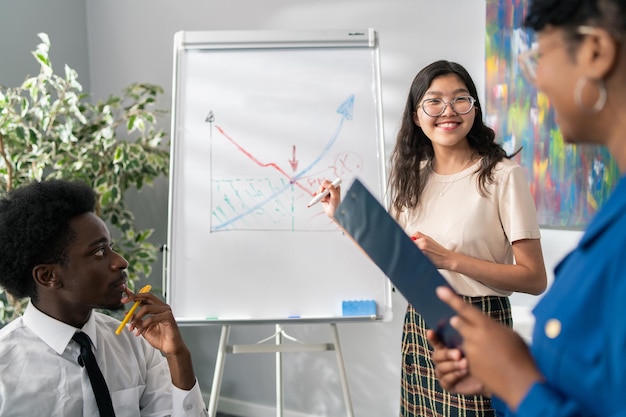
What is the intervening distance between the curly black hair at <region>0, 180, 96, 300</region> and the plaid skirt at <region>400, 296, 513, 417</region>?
2.83ft

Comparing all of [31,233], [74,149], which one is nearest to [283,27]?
[74,149]

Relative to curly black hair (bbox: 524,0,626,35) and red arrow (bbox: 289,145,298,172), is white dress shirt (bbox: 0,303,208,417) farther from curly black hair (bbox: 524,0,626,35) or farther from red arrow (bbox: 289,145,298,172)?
curly black hair (bbox: 524,0,626,35)

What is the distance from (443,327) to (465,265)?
614mm

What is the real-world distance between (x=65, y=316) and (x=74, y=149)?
55.6 inches

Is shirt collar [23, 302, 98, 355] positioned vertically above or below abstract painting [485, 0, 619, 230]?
below

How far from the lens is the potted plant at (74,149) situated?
2.62 meters

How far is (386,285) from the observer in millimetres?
2277

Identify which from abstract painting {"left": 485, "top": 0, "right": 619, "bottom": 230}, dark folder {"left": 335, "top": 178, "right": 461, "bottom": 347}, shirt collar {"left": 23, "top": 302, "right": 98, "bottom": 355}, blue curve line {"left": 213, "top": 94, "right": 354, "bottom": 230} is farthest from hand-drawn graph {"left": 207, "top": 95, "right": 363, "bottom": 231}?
dark folder {"left": 335, "top": 178, "right": 461, "bottom": 347}

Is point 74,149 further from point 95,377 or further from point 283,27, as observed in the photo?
point 95,377

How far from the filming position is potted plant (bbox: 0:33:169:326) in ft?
8.60

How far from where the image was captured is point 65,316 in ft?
4.95

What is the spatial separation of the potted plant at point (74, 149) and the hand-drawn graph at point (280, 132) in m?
0.56

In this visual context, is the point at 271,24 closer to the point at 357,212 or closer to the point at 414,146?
the point at 414,146

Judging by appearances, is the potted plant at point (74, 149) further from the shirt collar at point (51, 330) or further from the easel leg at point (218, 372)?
the shirt collar at point (51, 330)
